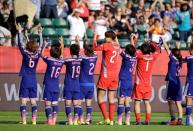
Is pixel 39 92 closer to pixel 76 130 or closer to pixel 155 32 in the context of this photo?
pixel 155 32

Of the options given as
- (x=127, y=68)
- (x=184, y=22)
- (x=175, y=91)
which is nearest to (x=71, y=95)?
(x=127, y=68)

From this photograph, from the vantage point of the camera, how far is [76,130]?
2178 cm

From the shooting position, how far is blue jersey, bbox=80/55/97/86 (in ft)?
80.9

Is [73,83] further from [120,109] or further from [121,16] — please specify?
[121,16]

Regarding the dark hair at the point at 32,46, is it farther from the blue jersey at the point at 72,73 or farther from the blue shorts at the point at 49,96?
the blue shorts at the point at 49,96

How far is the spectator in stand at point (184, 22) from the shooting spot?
112 feet

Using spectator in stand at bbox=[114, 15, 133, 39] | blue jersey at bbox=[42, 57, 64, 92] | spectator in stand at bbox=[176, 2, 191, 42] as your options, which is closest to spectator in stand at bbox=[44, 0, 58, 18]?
spectator in stand at bbox=[114, 15, 133, 39]

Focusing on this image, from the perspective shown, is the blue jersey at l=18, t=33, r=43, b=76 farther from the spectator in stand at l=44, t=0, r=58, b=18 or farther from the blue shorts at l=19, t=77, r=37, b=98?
the spectator in stand at l=44, t=0, r=58, b=18

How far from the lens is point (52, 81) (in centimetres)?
2417

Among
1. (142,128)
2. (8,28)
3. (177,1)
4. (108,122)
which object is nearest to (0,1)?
(8,28)

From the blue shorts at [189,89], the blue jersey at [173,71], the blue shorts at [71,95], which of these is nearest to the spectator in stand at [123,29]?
the blue jersey at [173,71]

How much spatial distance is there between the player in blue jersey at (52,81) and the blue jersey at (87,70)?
0.78 m

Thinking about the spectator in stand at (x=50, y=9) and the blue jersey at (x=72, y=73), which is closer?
the blue jersey at (x=72, y=73)

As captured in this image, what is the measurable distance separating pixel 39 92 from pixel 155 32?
5.35 meters
